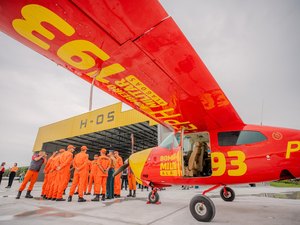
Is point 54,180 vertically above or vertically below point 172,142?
below

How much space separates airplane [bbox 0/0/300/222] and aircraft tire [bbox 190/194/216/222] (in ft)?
0.06

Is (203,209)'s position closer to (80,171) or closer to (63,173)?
(80,171)

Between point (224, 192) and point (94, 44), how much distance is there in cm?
635

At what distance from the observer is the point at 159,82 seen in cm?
329

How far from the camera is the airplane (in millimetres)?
2076

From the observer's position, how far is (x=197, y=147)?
5156mm

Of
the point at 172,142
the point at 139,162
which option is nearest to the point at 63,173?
the point at 139,162

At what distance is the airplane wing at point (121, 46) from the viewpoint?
2008 millimetres

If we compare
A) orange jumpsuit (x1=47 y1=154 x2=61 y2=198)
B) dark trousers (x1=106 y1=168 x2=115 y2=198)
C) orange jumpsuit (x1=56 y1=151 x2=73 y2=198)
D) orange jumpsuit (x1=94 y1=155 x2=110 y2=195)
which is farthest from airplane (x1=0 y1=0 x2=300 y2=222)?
orange jumpsuit (x1=47 y1=154 x2=61 y2=198)

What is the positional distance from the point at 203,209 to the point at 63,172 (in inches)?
205

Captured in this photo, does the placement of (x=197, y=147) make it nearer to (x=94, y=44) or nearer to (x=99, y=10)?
(x=94, y=44)

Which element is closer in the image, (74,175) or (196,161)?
(196,161)

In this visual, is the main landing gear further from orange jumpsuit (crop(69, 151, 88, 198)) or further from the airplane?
orange jumpsuit (crop(69, 151, 88, 198))

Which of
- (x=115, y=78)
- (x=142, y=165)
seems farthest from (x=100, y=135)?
(x=115, y=78)
